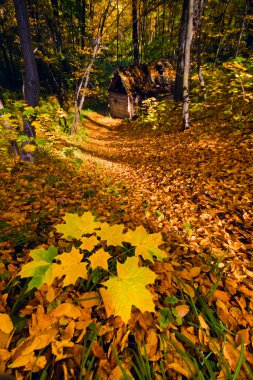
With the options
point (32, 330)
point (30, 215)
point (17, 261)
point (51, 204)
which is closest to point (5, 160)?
point (51, 204)

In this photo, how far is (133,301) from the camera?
120cm

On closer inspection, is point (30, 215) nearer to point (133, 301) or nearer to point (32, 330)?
point (32, 330)

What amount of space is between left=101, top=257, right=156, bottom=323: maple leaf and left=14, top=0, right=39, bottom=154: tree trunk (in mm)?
4774

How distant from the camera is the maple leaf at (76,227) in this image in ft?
5.37

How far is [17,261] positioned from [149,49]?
89.8 ft

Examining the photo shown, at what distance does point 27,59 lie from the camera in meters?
4.75

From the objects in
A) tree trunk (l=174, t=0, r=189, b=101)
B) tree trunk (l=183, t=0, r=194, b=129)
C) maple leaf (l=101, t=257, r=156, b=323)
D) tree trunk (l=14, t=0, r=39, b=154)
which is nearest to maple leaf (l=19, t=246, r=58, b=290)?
maple leaf (l=101, t=257, r=156, b=323)

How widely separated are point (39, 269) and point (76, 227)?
1.39ft

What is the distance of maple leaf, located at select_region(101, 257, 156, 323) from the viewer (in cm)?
118

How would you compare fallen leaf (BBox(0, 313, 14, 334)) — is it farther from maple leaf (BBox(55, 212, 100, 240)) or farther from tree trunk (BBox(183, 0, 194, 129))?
tree trunk (BBox(183, 0, 194, 129))

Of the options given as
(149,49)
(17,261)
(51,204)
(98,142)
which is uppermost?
(149,49)

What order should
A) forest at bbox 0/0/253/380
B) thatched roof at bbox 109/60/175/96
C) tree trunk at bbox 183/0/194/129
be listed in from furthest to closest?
1. thatched roof at bbox 109/60/175/96
2. tree trunk at bbox 183/0/194/129
3. forest at bbox 0/0/253/380

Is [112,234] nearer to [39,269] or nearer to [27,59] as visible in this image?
[39,269]

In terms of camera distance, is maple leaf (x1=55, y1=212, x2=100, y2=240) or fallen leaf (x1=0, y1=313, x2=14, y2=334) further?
maple leaf (x1=55, y1=212, x2=100, y2=240)
